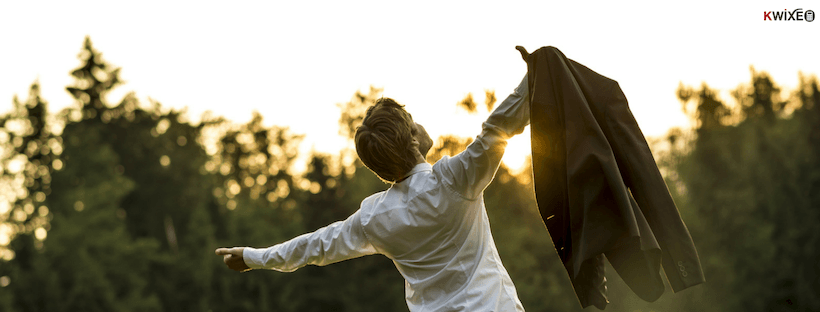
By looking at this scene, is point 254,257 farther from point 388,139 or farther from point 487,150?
point 487,150

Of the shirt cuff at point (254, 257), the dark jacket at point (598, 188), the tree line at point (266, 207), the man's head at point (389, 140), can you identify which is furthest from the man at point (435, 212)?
the tree line at point (266, 207)

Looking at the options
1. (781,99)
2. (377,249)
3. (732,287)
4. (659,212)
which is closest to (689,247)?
(659,212)

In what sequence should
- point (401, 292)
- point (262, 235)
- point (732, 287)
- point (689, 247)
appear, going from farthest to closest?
1. point (732, 287)
2. point (262, 235)
3. point (401, 292)
4. point (689, 247)

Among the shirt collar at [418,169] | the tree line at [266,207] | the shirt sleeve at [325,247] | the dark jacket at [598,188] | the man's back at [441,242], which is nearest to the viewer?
the dark jacket at [598,188]

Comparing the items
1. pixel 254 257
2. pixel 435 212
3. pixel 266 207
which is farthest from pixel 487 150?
pixel 266 207

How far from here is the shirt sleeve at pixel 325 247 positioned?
3006 millimetres

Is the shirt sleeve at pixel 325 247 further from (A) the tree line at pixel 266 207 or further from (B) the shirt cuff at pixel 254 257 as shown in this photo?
(A) the tree line at pixel 266 207

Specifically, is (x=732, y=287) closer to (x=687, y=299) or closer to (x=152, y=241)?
(x=687, y=299)

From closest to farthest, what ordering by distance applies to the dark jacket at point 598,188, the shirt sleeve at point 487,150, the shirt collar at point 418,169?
the dark jacket at point 598,188 → the shirt sleeve at point 487,150 → the shirt collar at point 418,169

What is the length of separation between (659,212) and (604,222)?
0.68 feet

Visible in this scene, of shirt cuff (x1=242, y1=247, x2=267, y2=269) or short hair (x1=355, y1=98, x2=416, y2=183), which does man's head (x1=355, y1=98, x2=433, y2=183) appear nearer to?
short hair (x1=355, y1=98, x2=416, y2=183)

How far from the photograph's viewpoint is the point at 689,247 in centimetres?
246

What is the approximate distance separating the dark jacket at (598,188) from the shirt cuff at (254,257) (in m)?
1.34

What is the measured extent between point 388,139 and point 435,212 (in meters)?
0.34
